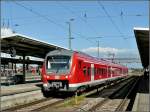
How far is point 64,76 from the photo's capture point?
22219 millimetres

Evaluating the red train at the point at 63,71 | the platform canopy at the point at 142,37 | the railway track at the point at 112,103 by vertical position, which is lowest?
the railway track at the point at 112,103

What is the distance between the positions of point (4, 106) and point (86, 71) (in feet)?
28.3

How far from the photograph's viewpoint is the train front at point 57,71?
22.3 m

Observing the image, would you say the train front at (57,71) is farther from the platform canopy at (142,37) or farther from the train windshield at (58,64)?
the platform canopy at (142,37)

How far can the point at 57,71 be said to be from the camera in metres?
22.4

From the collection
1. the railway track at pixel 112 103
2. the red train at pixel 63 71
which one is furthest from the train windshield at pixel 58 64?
the railway track at pixel 112 103

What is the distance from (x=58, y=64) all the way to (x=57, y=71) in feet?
1.53

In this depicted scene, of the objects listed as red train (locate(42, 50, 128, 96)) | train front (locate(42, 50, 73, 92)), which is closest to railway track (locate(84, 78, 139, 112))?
red train (locate(42, 50, 128, 96))

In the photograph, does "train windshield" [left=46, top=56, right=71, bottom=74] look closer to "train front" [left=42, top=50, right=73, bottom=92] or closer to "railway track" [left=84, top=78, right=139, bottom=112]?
"train front" [left=42, top=50, right=73, bottom=92]

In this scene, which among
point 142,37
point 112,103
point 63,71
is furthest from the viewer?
point 142,37

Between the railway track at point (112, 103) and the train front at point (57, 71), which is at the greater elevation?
the train front at point (57, 71)

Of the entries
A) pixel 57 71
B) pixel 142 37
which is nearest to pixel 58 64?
pixel 57 71

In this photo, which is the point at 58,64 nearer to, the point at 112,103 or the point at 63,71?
the point at 63,71

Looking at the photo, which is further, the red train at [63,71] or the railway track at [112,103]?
the red train at [63,71]
